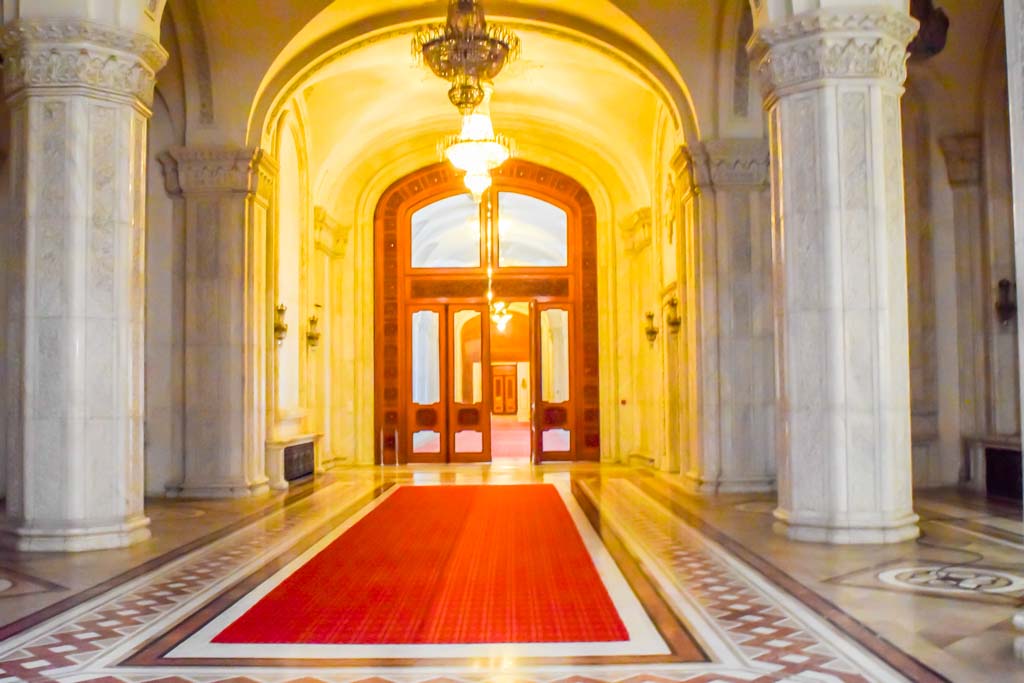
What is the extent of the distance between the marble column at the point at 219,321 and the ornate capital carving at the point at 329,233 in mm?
4809

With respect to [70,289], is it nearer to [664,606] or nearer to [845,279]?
[664,606]

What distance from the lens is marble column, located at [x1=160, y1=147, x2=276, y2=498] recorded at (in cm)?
1120

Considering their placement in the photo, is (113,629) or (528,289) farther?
(528,289)

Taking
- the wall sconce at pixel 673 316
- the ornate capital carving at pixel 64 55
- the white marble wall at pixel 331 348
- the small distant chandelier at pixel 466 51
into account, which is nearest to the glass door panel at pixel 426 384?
the white marble wall at pixel 331 348

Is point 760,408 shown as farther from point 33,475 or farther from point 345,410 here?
point 345,410

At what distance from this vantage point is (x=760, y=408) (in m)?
11.0

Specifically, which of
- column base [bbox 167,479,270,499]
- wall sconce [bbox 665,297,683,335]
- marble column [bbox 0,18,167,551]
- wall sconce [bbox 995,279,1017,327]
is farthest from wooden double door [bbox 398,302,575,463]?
marble column [bbox 0,18,167,551]

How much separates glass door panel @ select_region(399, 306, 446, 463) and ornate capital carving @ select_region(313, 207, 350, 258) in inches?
70.3

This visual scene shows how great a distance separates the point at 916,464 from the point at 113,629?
8.92 m

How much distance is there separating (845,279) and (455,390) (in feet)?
39.7

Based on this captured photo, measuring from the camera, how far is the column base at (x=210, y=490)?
1105cm

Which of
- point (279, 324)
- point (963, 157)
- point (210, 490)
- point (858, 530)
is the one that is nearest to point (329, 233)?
point (279, 324)

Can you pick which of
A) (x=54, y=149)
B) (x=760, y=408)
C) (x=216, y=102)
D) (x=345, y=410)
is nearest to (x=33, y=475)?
(x=54, y=149)

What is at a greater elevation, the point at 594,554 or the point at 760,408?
the point at 760,408
